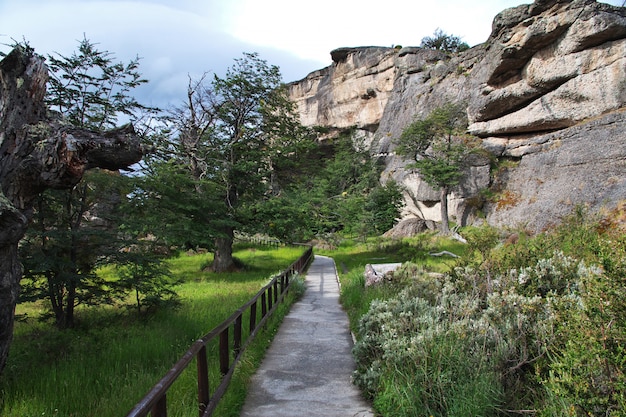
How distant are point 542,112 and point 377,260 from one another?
1238 cm

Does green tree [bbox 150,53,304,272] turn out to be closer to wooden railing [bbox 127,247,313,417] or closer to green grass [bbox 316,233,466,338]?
green grass [bbox 316,233,466,338]

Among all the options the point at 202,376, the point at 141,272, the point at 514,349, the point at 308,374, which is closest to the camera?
the point at 202,376

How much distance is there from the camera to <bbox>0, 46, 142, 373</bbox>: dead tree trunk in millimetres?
3859

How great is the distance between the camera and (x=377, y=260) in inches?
804

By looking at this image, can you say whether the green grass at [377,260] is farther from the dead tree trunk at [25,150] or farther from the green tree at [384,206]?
the dead tree trunk at [25,150]

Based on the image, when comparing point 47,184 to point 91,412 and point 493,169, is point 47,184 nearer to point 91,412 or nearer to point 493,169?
point 91,412

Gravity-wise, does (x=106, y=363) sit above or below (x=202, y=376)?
below

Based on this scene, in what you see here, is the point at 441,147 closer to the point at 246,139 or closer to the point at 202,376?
the point at 246,139

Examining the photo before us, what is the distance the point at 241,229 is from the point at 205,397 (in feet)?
43.6

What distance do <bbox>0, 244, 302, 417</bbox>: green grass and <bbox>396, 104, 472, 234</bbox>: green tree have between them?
19.5m

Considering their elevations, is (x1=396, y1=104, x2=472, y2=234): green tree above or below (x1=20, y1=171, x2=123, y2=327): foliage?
above

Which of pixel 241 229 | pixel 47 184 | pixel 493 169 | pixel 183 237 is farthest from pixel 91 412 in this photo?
pixel 493 169

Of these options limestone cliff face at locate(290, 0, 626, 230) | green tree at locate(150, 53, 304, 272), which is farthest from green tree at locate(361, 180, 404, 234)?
green tree at locate(150, 53, 304, 272)

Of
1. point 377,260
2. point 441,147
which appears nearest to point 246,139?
point 377,260
